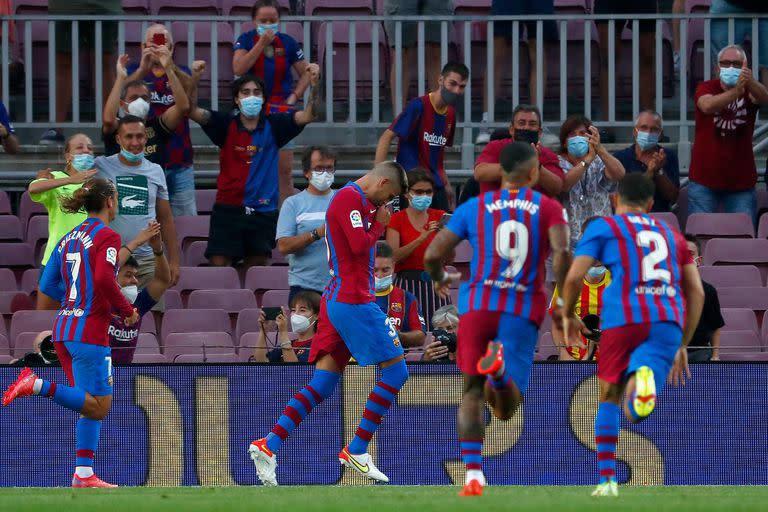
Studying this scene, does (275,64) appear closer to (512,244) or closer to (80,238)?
(80,238)

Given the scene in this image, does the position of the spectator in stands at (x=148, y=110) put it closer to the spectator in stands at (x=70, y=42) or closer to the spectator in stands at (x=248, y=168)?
the spectator in stands at (x=248, y=168)

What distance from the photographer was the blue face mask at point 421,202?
13.5 m

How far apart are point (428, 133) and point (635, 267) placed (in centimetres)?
565

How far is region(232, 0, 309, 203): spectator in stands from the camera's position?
15.0 metres

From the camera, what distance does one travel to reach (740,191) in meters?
14.9

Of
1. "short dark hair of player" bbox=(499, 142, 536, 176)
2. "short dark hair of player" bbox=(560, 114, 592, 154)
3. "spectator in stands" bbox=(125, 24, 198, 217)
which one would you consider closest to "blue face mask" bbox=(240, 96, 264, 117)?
"spectator in stands" bbox=(125, 24, 198, 217)

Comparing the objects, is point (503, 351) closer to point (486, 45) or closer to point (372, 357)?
point (372, 357)

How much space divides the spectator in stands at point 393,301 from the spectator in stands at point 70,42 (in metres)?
4.80

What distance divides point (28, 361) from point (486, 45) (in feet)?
22.8

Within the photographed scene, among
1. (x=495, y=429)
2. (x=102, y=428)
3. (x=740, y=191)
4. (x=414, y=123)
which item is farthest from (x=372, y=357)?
(x=740, y=191)

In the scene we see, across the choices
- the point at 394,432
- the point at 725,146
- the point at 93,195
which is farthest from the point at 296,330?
the point at 725,146

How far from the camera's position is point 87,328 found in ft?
35.5

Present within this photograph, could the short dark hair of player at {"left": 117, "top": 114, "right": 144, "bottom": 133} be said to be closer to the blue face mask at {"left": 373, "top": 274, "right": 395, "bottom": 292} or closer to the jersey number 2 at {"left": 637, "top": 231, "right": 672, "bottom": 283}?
the blue face mask at {"left": 373, "top": 274, "right": 395, "bottom": 292}

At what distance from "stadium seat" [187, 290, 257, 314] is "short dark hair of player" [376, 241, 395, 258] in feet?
4.60
